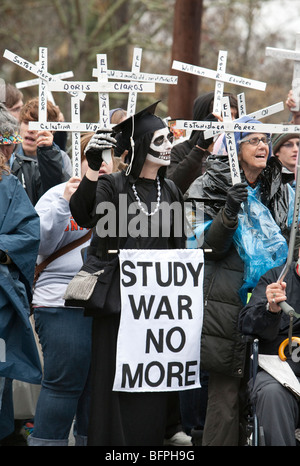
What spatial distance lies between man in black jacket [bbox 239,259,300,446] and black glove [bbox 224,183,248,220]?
0.42m

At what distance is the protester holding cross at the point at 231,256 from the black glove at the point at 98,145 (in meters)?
0.86

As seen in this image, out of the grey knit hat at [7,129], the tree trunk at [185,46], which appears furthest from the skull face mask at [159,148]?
the tree trunk at [185,46]

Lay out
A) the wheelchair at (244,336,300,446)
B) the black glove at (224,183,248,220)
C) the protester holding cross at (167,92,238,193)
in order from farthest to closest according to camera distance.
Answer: the protester holding cross at (167,92,238,193)
the black glove at (224,183,248,220)
the wheelchair at (244,336,300,446)

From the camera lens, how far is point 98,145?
3.82 m

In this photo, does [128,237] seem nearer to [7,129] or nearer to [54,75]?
[7,129]

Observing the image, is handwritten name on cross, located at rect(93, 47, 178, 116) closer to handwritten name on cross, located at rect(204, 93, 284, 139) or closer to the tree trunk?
handwritten name on cross, located at rect(204, 93, 284, 139)

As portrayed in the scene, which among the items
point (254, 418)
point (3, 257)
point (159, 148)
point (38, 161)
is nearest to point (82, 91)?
point (159, 148)

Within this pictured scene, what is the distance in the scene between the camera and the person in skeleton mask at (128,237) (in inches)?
159

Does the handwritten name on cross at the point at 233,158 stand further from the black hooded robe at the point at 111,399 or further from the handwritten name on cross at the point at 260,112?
the black hooded robe at the point at 111,399

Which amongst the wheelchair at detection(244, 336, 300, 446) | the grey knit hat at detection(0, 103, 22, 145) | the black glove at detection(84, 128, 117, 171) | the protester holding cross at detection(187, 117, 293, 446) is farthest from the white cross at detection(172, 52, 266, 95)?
the wheelchair at detection(244, 336, 300, 446)

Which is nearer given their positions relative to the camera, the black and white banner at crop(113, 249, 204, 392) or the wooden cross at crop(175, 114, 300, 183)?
the black and white banner at crop(113, 249, 204, 392)

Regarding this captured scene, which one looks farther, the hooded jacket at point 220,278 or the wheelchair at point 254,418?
the hooded jacket at point 220,278

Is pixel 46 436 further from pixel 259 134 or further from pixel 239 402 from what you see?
pixel 259 134

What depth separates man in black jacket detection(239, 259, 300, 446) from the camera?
4.04m
